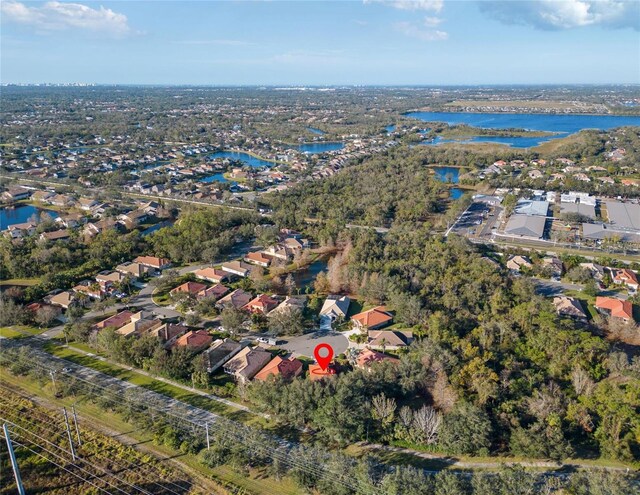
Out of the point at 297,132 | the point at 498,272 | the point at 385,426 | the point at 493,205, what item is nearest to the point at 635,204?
the point at 493,205

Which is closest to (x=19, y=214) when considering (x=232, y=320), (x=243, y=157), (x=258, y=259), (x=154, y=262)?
(x=154, y=262)

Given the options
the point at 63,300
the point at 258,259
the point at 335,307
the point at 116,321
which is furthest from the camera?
the point at 258,259

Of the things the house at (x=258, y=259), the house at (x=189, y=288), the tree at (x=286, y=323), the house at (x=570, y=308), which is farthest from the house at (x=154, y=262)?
the house at (x=570, y=308)

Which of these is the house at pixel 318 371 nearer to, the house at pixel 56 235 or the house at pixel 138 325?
the house at pixel 138 325

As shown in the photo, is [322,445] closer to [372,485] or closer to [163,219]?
[372,485]

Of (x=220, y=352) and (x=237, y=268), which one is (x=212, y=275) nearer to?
(x=237, y=268)
